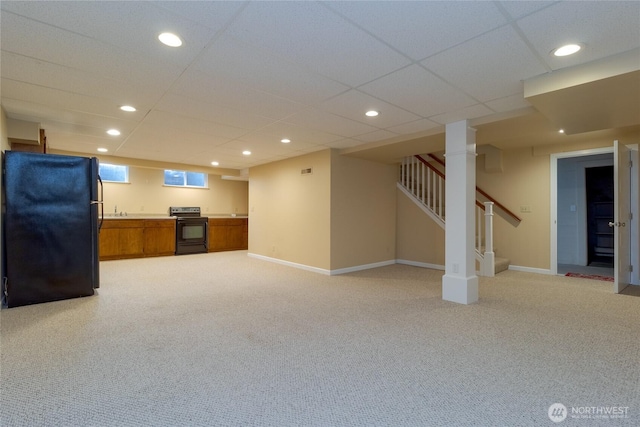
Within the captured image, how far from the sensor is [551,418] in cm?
159

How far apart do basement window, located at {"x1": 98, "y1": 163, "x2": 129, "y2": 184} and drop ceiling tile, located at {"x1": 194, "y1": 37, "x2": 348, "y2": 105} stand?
6303 mm

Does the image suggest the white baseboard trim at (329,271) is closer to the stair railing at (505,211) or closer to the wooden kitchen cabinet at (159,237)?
the stair railing at (505,211)

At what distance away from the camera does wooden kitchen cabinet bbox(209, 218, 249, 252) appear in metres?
8.30

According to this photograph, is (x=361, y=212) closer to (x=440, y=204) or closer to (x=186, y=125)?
(x=440, y=204)

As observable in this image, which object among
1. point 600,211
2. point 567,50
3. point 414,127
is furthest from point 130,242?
point 600,211

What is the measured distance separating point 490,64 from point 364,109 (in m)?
1.30

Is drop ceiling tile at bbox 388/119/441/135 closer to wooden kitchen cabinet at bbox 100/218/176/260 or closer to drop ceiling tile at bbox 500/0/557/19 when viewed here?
drop ceiling tile at bbox 500/0/557/19

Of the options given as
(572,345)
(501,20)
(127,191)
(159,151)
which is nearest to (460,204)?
(572,345)

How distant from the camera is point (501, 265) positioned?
5.49 metres

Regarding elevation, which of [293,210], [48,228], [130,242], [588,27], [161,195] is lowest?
[130,242]

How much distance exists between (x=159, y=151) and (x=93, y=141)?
39.5 inches

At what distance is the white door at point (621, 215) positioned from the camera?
4.04 m

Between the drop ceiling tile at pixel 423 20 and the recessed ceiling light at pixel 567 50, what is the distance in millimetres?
647

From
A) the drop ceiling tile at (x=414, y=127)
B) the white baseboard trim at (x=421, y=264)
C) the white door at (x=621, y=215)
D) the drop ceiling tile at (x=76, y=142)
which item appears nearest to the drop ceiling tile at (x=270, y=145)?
the drop ceiling tile at (x=414, y=127)
